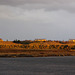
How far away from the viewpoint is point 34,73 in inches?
607

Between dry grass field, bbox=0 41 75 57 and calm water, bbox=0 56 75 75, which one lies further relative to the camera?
dry grass field, bbox=0 41 75 57

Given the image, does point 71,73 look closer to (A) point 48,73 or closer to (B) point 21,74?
(A) point 48,73

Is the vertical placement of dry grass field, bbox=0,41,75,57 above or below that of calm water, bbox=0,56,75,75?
above

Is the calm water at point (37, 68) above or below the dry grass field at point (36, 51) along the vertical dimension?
below

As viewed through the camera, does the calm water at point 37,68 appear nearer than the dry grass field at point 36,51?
Yes

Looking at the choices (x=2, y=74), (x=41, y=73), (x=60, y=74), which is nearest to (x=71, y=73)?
(x=60, y=74)

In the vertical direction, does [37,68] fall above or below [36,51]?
below

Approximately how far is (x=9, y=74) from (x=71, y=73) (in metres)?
3.91

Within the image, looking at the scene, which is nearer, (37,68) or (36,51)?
(37,68)

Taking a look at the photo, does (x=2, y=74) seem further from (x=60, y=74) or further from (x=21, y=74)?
(x=60, y=74)

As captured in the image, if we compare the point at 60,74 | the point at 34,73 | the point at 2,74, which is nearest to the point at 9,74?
the point at 2,74

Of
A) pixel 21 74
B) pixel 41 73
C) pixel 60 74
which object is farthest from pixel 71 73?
pixel 21 74

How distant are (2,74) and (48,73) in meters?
2.90

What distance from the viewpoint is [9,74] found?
49.1ft
